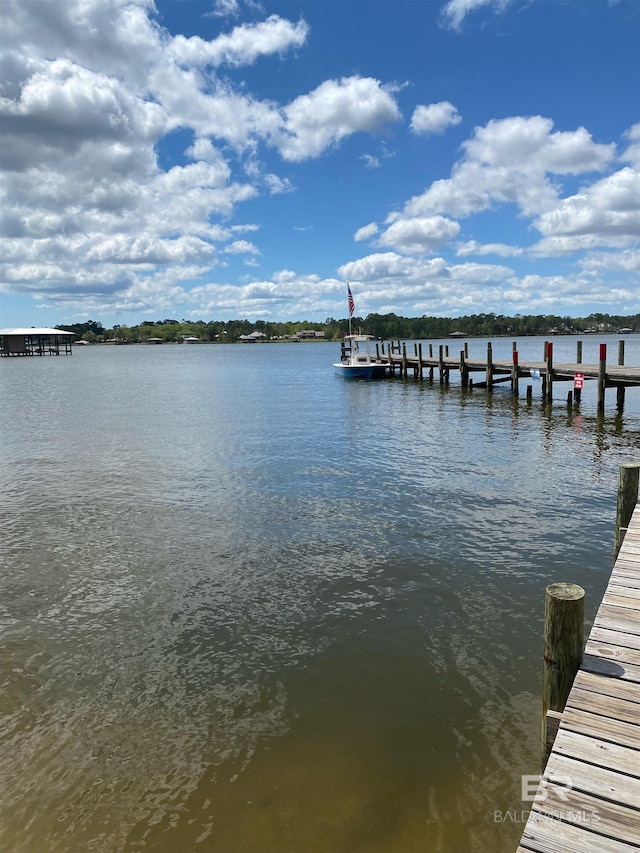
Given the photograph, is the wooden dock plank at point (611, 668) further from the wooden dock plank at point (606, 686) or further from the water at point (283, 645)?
the water at point (283, 645)

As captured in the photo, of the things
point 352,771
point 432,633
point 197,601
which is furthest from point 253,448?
point 352,771

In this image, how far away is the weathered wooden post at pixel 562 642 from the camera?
4977 millimetres

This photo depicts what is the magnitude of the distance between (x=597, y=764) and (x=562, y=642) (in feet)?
3.43

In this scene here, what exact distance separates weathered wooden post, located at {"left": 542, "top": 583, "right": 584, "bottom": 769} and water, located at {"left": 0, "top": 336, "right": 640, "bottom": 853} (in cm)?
114

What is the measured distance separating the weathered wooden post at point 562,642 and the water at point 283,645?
3.73 ft

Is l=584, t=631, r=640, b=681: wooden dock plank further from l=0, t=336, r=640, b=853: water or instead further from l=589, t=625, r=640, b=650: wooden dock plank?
l=0, t=336, r=640, b=853: water

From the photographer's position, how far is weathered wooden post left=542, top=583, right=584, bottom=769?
4.98 metres

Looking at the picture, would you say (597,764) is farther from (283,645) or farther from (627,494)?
(627,494)

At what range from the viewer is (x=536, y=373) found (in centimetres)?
3409

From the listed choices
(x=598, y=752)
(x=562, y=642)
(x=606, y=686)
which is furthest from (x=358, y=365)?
(x=598, y=752)

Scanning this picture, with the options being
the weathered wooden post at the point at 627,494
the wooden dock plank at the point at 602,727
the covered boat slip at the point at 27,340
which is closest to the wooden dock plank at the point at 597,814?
the wooden dock plank at the point at 602,727

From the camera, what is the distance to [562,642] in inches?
199

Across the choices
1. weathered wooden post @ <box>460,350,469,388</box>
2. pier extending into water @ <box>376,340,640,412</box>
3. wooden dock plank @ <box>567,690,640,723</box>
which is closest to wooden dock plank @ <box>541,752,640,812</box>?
wooden dock plank @ <box>567,690,640,723</box>

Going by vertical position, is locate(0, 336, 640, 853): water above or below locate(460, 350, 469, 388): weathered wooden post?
Result: below
